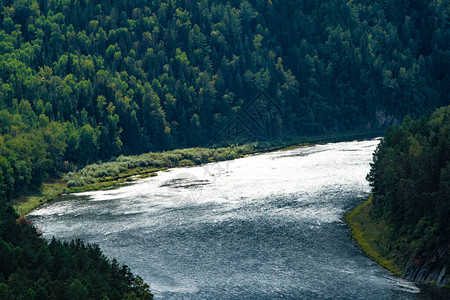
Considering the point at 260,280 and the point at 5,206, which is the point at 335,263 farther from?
the point at 5,206

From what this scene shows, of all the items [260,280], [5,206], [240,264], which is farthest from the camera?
[5,206]

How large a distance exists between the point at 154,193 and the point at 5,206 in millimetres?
54997

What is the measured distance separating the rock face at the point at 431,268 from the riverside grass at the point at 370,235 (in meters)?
2.56

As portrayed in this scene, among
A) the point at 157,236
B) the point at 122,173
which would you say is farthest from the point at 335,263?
the point at 122,173

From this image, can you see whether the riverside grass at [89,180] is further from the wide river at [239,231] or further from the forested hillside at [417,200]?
the forested hillside at [417,200]

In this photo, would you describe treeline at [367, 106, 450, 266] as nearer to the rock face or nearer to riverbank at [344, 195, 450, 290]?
the rock face

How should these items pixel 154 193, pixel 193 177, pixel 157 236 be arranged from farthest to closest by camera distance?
pixel 193 177
pixel 154 193
pixel 157 236

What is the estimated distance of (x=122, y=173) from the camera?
630 feet

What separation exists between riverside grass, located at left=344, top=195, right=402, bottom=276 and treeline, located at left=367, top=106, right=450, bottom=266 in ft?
5.39

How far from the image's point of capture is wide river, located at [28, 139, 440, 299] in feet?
302

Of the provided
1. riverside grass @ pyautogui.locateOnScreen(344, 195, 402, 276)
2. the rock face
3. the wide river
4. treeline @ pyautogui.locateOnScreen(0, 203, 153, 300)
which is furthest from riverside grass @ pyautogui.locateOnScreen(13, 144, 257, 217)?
the rock face

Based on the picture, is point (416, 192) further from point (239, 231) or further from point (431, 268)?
point (239, 231)

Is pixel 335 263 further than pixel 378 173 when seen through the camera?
No

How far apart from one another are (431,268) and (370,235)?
73.5 feet
